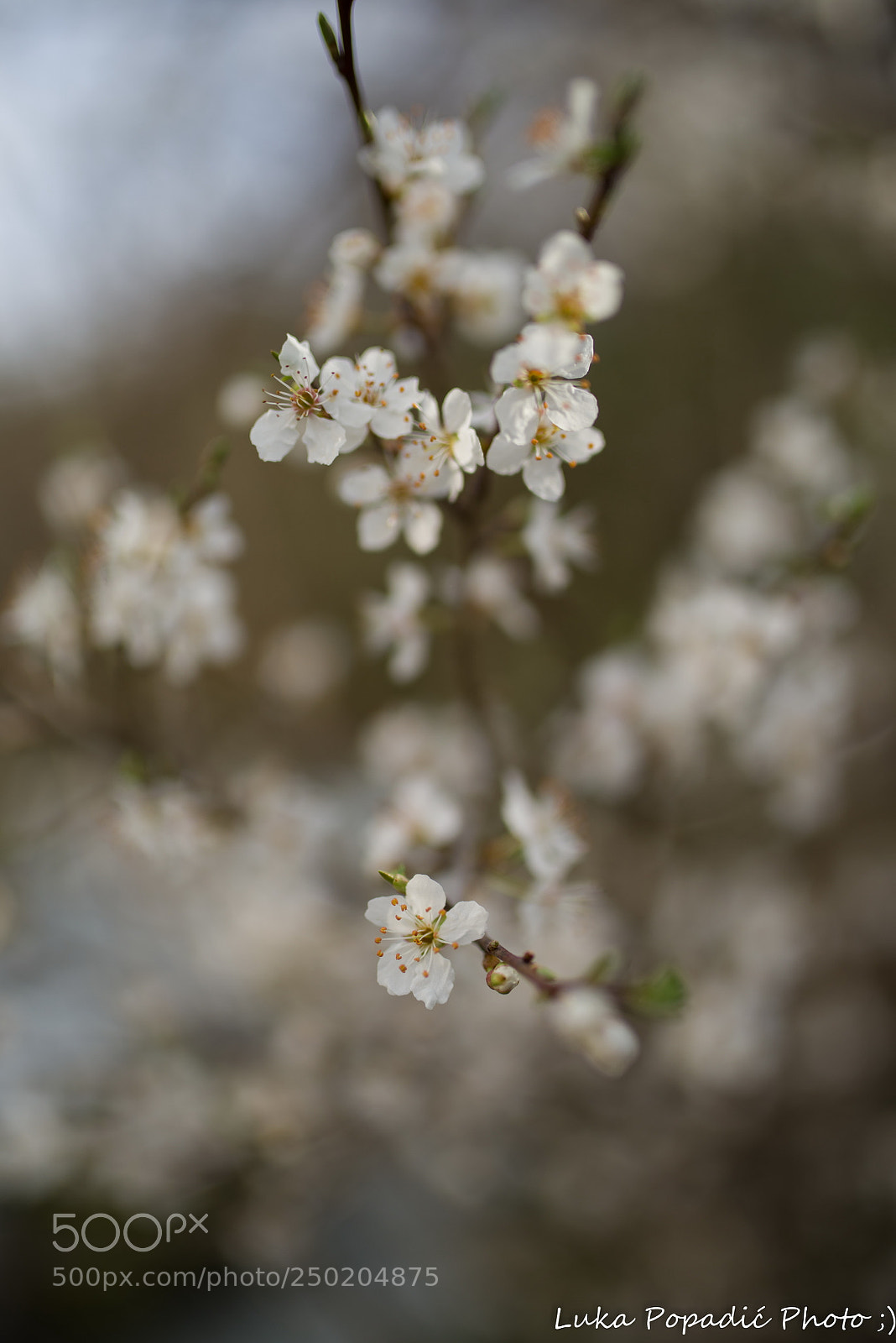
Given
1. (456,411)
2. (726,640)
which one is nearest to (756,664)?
(726,640)

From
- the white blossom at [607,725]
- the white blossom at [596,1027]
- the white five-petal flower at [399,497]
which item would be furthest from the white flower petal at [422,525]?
the white blossom at [607,725]

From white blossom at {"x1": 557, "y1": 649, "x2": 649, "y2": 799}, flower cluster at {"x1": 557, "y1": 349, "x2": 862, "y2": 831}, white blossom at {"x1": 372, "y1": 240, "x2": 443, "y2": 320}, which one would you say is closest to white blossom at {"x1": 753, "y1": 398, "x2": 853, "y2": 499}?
flower cluster at {"x1": 557, "y1": 349, "x2": 862, "y2": 831}

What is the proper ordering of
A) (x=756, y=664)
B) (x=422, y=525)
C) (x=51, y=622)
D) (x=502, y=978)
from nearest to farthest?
(x=502, y=978) → (x=422, y=525) → (x=51, y=622) → (x=756, y=664)

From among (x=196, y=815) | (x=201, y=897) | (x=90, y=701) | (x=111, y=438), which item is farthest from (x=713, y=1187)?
(x=111, y=438)

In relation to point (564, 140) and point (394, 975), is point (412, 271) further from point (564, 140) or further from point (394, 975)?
point (394, 975)

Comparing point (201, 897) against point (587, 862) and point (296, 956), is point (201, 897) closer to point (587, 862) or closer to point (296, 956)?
point (296, 956)

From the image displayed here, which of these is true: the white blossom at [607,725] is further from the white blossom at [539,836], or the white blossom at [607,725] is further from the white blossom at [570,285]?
the white blossom at [570,285]
